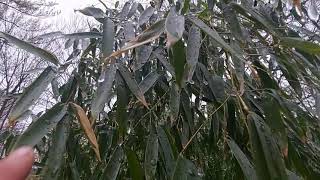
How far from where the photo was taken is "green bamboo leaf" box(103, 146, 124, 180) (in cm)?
77

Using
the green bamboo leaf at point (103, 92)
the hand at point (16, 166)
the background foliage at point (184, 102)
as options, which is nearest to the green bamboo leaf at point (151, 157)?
the background foliage at point (184, 102)

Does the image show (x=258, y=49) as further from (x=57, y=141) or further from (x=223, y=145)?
(x=57, y=141)

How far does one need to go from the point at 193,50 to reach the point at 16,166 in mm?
473

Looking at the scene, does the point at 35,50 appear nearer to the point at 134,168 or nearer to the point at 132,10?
the point at 134,168

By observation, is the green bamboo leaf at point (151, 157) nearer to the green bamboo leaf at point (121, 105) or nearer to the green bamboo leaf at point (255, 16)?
the green bamboo leaf at point (121, 105)

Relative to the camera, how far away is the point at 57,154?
2.26ft

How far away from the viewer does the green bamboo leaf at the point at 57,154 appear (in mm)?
672

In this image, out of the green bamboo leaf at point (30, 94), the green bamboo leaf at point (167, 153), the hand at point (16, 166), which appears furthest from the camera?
the green bamboo leaf at point (167, 153)

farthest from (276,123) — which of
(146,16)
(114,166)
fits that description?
(146,16)

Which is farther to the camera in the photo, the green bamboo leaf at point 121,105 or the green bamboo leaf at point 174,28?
the green bamboo leaf at point 121,105

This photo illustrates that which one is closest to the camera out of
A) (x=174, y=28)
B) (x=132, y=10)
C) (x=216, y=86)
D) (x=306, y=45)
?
(x=174, y=28)

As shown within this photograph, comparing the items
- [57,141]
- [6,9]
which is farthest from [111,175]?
[6,9]

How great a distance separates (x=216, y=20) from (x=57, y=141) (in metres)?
0.47

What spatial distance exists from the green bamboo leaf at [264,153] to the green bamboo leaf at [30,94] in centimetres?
35
